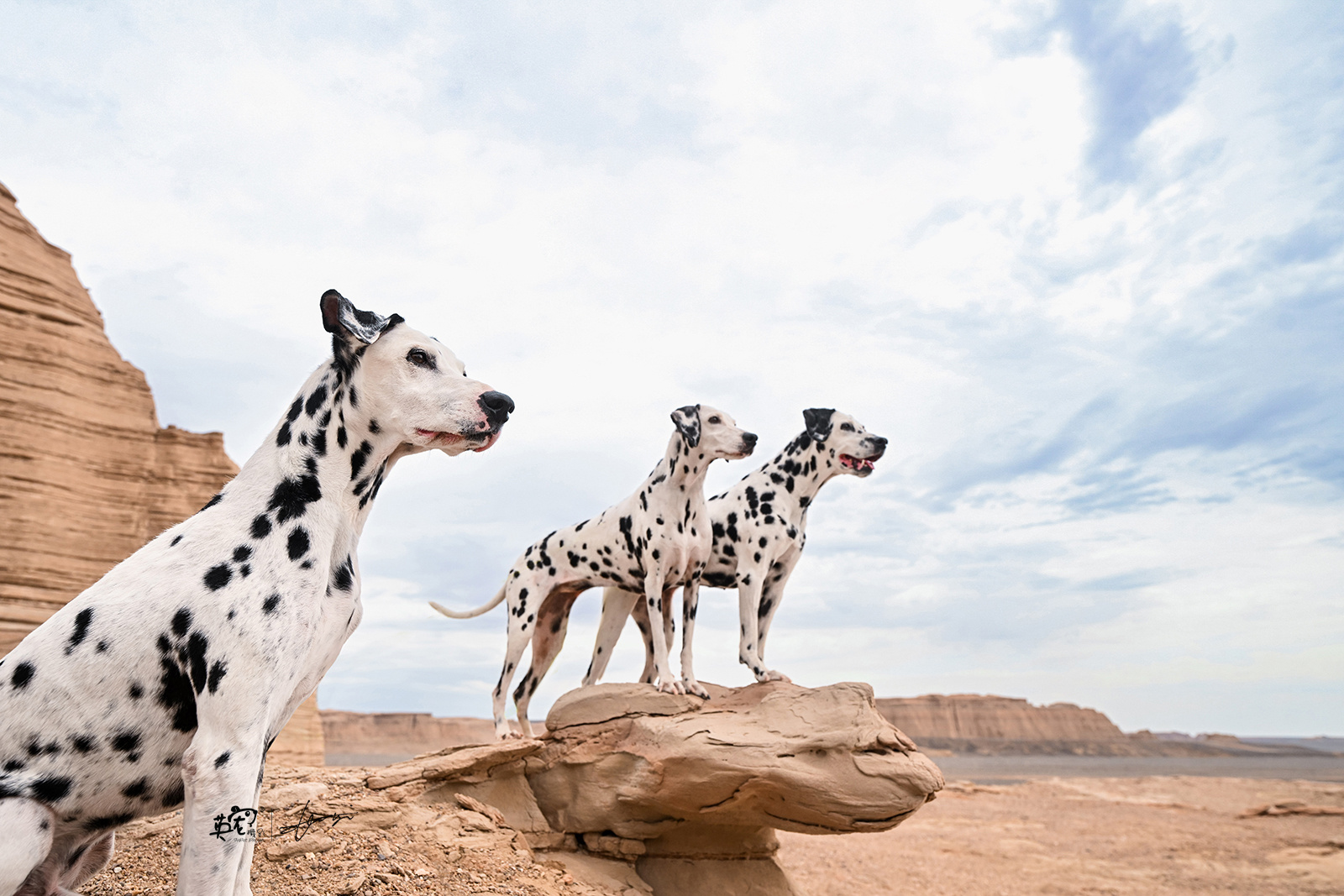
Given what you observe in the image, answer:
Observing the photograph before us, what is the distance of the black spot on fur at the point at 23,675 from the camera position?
2883 mm

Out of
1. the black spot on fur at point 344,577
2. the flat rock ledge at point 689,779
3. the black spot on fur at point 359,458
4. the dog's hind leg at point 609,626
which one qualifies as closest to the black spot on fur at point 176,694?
the black spot on fur at point 344,577

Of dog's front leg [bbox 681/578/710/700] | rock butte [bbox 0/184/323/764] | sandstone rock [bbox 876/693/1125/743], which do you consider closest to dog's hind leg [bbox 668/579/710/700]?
dog's front leg [bbox 681/578/710/700]

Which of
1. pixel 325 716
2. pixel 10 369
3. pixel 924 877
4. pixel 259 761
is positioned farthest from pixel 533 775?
pixel 325 716

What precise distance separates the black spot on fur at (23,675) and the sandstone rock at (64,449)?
15802 mm

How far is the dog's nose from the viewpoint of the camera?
346 centimetres

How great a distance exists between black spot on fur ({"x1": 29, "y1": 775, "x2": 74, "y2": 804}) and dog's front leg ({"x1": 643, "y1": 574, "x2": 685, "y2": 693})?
194 inches

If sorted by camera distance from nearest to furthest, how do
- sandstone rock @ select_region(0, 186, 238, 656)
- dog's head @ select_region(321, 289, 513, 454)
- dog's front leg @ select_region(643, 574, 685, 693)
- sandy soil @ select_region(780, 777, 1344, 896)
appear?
dog's head @ select_region(321, 289, 513, 454) → dog's front leg @ select_region(643, 574, 685, 693) → sandy soil @ select_region(780, 777, 1344, 896) → sandstone rock @ select_region(0, 186, 238, 656)

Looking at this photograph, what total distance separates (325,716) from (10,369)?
194 ft

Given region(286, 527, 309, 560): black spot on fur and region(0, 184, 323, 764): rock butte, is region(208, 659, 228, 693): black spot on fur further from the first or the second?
region(0, 184, 323, 764): rock butte

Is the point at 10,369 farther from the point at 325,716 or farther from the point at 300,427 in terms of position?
the point at 325,716

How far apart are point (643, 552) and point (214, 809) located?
4.89m

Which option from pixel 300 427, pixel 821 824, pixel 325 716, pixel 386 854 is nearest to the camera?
pixel 300 427

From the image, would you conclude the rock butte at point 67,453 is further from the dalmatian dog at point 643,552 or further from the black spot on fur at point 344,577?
the black spot on fur at point 344,577

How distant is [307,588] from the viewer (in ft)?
10.2
